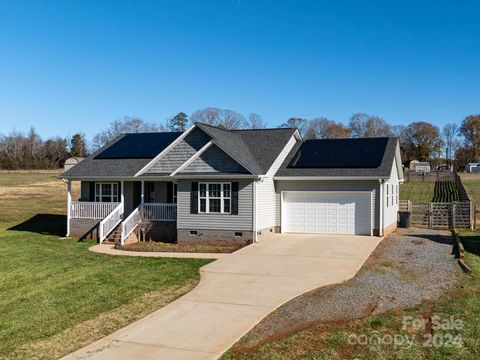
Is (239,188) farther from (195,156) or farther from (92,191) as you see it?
(92,191)

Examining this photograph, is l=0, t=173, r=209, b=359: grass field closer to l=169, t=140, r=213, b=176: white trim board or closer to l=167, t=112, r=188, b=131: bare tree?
l=169, t=140, r=213, b=176: white trim board

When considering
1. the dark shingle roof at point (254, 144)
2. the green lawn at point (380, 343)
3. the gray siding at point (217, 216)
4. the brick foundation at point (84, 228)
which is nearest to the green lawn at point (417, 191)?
the dark shingle roof at point (254, 144)

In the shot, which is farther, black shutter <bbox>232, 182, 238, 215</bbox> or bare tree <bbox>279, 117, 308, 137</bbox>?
bare tree <bbox>279, 117, 308, 137</bbox>

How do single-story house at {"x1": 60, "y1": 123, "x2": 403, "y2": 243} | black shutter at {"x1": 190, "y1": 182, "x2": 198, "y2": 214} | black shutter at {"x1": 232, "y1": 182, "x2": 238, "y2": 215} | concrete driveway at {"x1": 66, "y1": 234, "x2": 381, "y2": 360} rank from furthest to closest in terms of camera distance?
black shutter at {"x1": 190, "y1": 182, "x2": 198, "y2": 214} → single-story house at {"x1": 60, "y1": 123, "x2": 403, "y2": 243} → black shutter at {"x1": 232, "y1": 182, "x2": 238, "y2": 215} → concrete driveway at {"x1": 66, "y1": 234, "x2": 381, "y2": 360}

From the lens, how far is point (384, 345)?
763 cm

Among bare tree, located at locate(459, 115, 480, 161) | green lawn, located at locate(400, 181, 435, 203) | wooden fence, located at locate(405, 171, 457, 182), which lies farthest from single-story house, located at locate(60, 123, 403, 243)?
bare tree, located at locate(459, 115, 480, 161)

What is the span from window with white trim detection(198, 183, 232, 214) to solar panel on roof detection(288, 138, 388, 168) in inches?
158

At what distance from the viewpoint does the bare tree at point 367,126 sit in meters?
97.3

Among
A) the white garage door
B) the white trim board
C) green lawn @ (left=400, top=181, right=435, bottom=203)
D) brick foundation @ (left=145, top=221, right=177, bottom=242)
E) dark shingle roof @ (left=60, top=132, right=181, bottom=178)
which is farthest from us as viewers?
green lawn @ (left=400, top=181, right=435, bottom=203)

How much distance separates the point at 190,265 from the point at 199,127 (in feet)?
27.7

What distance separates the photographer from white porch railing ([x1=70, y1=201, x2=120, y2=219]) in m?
23.3

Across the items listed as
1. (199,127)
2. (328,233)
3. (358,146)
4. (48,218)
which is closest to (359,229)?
(328,233)

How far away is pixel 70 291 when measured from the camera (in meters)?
12.0

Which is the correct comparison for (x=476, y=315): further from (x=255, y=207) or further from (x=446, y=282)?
(x=255, y=207)
